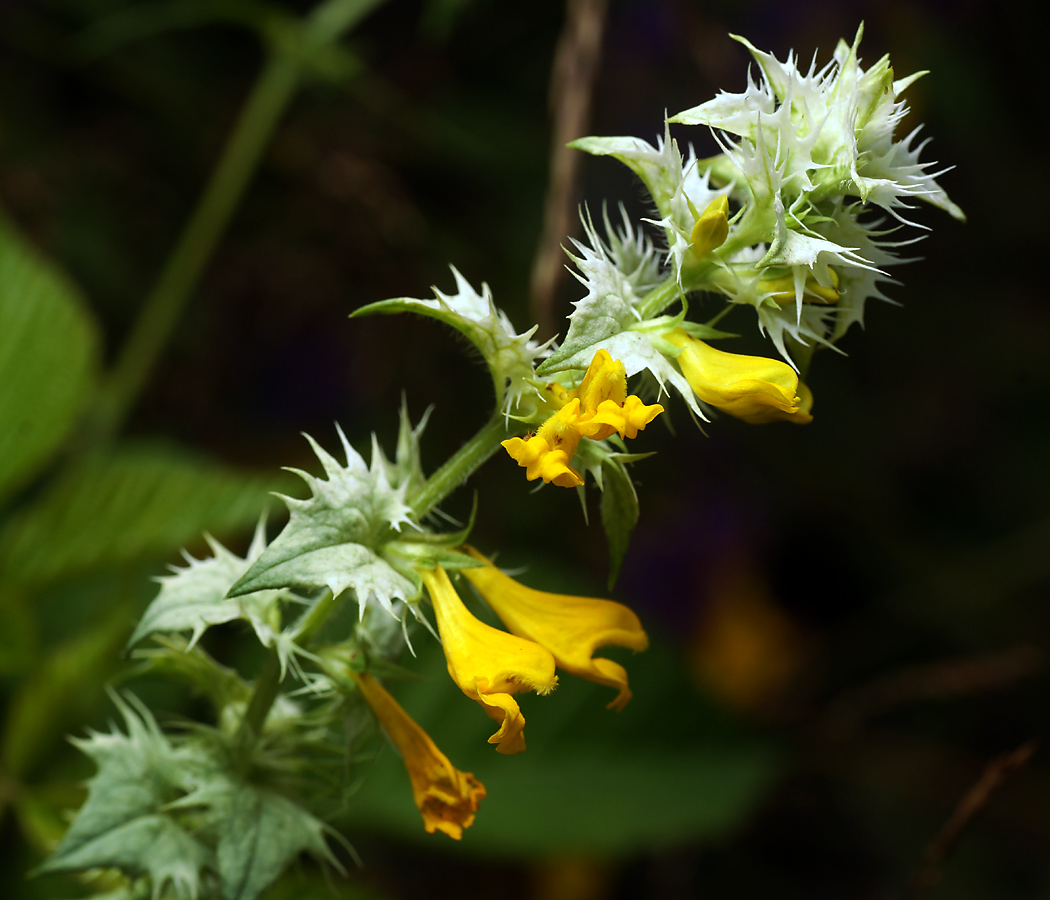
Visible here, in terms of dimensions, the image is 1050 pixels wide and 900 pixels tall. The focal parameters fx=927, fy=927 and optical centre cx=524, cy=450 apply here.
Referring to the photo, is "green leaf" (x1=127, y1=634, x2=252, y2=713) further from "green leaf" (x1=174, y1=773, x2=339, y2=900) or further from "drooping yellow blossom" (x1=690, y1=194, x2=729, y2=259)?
"drooping yellow blossom" (x1=690, y1=194, x2=729, y2=259)

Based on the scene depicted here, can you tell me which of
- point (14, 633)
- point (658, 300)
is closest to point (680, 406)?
point (658, 300)

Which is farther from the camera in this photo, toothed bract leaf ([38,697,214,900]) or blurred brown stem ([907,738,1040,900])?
blurred brown stem ([907,738,1040,900])

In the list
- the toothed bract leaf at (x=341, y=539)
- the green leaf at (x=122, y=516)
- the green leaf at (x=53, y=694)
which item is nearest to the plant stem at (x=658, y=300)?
the toothed bract leaf at (x=341, y=539)

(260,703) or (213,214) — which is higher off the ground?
(213,214)

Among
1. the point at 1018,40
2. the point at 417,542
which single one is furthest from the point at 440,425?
the point at 1018,40

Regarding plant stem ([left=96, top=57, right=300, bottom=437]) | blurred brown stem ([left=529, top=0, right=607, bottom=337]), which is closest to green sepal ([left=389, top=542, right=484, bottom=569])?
blurred brown stem ([left=529, top=0, right=607, bottom=337])

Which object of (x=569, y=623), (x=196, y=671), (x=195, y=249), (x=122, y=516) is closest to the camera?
(x=569, y=623)

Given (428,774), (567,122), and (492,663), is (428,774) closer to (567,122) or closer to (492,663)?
(492,663)
